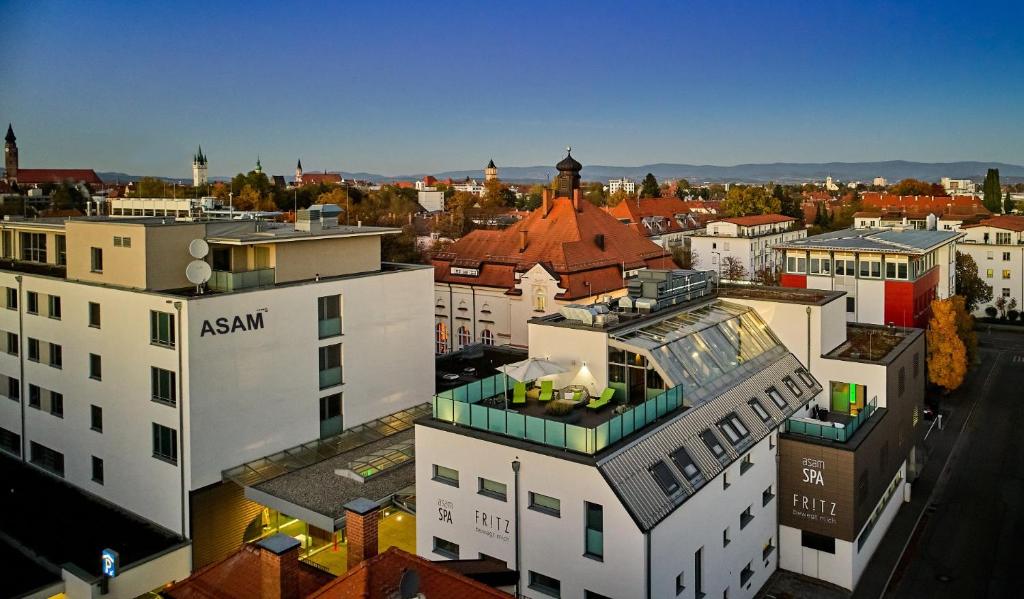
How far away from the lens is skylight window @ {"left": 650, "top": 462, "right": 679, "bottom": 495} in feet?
55.4

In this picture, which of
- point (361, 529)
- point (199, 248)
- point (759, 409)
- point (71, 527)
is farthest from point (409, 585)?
point (71, 527)

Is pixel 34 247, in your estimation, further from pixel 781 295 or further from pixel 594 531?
pixel 781 295

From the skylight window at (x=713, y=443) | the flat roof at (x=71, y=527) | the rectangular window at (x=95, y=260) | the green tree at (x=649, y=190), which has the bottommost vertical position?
the flat roof at (x=71, y=527)

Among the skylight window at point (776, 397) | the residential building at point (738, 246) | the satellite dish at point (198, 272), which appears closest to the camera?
the satellite dish at point (198, 272)

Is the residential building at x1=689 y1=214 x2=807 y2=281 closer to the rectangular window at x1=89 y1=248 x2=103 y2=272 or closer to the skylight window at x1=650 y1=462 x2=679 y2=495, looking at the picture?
the rectangular window at x1=89 y1=248 x2=103 y2=272

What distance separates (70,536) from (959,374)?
4128 cm

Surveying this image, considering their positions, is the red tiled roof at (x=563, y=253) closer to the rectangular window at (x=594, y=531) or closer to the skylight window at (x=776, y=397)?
the skylight window at (x=776, y=397)

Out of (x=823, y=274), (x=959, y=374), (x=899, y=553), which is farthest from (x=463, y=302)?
(x=899, y=553)

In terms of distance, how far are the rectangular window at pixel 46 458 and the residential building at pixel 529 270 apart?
22.7m

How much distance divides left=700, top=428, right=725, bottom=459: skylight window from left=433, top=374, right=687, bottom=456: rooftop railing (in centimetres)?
92

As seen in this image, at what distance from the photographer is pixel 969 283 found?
65.8 metres

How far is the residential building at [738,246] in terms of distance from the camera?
76750 mm

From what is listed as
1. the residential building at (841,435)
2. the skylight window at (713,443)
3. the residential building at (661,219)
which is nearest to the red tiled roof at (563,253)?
the residential building at (661,219)

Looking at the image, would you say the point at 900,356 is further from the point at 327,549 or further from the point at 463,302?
the point at 463,302
